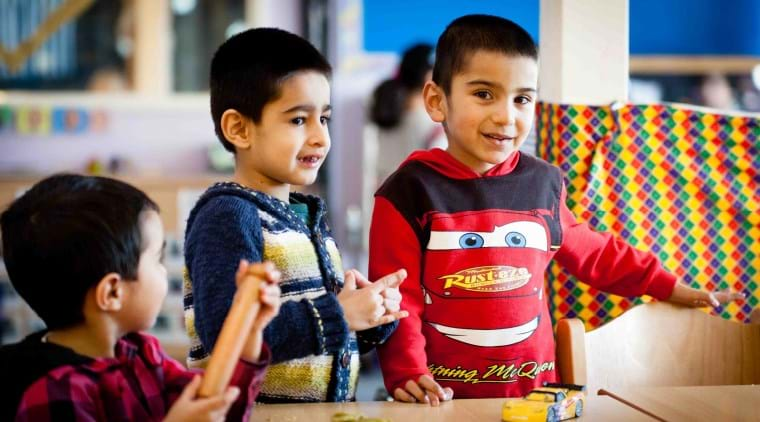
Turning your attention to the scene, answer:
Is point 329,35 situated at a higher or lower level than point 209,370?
higher

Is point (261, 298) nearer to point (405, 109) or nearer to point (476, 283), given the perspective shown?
point (476, 283)

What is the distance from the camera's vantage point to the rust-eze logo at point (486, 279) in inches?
59.9

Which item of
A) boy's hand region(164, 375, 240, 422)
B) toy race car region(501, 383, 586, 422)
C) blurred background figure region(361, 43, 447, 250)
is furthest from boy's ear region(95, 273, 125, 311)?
blurred background figure region(361, 43, 447, 250)

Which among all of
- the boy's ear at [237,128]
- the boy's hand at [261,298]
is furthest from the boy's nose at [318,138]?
the boy's hand at [261,298]

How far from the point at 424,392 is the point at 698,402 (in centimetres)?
39

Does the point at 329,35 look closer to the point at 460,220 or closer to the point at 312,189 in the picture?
the point at 312,189

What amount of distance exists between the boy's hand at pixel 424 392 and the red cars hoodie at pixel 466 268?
145 millimetres

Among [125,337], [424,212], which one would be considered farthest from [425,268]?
[125,337]

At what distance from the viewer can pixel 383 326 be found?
1.42 metres

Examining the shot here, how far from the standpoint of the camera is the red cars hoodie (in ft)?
4.99

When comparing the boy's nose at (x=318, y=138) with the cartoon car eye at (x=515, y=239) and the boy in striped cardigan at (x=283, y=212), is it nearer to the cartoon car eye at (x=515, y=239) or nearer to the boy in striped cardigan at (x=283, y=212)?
the boy in striped cardigan at (x=283, y=212)

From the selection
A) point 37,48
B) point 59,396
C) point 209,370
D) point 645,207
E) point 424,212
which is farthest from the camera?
point 37,48

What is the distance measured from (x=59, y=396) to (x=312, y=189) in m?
3.99

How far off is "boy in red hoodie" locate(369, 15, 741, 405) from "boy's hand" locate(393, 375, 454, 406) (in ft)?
0.46
